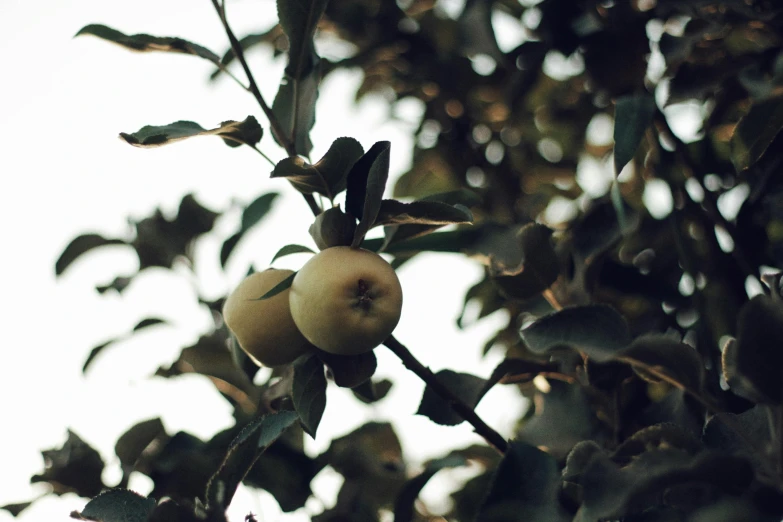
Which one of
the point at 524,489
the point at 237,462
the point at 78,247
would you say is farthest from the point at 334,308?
the point at 78,247

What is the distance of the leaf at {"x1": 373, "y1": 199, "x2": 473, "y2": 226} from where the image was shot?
2.95 ft

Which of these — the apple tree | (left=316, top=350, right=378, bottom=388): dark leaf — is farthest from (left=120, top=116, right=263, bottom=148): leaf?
(left=316, top=350, right=378, bottom=388): dark leaf

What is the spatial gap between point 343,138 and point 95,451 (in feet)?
2.55

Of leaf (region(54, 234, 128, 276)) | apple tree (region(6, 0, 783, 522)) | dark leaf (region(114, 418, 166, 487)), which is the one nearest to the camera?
apple tree (region(6, 0, 783, 522))

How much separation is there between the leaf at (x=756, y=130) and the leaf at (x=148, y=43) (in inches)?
31.0

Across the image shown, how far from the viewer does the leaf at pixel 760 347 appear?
66 centimetres

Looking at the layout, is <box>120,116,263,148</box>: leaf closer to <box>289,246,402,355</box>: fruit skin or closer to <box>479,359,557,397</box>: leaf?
<box>289,246,402,355</box>: fruit skin

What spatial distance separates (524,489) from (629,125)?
530 mm

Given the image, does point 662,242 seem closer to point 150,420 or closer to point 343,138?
point 343,138

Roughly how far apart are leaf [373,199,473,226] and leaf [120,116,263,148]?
22 cm

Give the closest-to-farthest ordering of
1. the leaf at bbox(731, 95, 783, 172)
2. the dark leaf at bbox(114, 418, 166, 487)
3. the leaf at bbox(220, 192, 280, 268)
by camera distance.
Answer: the leaf at bbox(731, 95, 783, 172), the dark leaf at bbox(114, 418, 166, 487), the leaf at bbox(220, 192, 280, 268)

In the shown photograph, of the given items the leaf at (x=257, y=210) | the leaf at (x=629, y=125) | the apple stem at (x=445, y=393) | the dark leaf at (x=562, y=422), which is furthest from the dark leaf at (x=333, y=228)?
the dark leaf at (x=562, y=422)

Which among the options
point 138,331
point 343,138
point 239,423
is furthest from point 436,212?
point 138,331

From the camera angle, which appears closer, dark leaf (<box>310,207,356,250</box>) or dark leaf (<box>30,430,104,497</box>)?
dark leaf (<box>310,207,356,250</box>)
